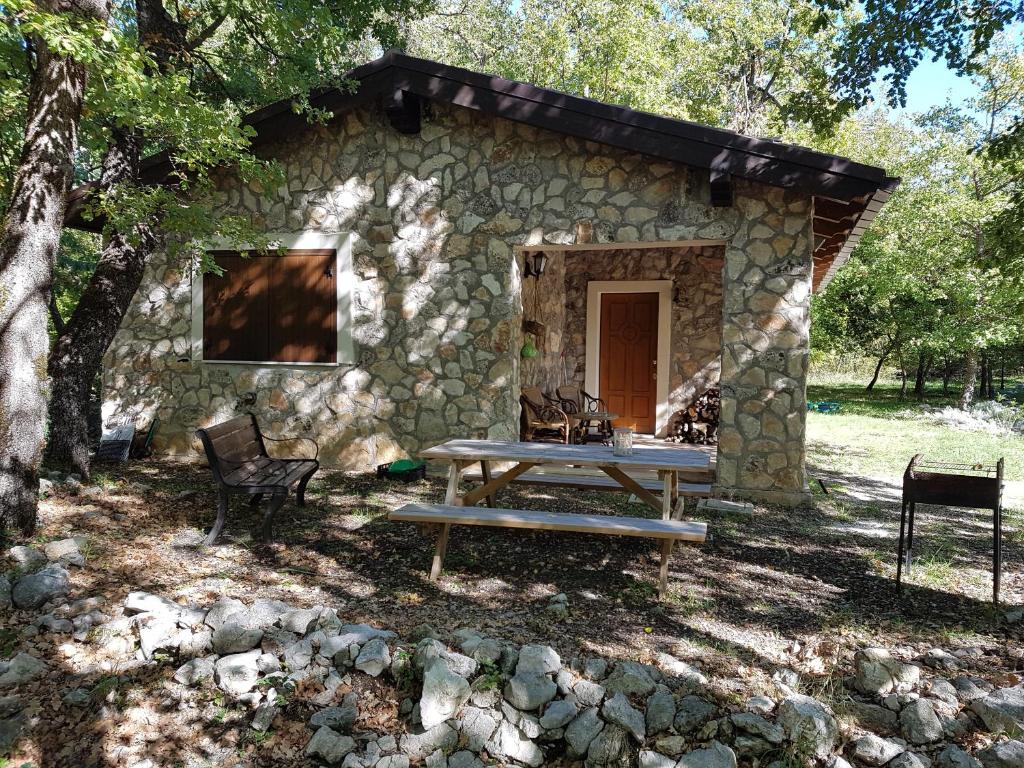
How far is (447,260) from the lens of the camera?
6816mm

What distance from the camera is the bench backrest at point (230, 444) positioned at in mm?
4398

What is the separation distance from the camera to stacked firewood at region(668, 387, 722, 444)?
31.2ft

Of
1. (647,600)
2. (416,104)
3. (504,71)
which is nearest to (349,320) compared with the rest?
(416,104)

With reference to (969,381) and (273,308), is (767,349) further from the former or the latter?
(969,381)

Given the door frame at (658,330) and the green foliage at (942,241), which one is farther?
the green foliage at (942,241)

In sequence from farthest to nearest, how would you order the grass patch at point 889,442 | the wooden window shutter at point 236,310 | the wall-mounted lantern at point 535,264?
the grass patch at point 889,442
the wall-mounted lantern at point 535,264
the wooden window shutter at point 236,310

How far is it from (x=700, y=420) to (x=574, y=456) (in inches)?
225

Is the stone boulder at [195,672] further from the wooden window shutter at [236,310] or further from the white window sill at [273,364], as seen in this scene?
the wooden window shutter at [236,310]

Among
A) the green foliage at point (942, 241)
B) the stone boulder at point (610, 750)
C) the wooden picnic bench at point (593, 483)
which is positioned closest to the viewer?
the stone boulder at point (610, 750)

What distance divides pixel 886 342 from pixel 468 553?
19697 millimetres

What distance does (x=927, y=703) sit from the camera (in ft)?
8.34

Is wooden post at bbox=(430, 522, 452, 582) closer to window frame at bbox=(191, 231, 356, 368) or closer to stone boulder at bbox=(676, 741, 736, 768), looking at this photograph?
stone boulder at bbox=(676, 741, 736, 768)

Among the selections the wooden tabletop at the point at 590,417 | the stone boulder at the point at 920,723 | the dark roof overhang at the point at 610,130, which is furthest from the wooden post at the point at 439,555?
the wooden tabletop at the point at 590,417

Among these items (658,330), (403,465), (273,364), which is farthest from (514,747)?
(658,330)
